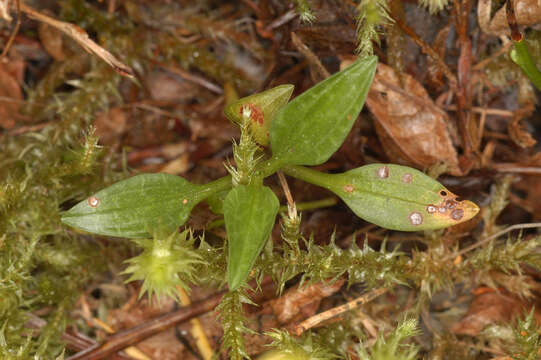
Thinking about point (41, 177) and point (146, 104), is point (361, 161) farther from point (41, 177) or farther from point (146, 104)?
point (41, 177)

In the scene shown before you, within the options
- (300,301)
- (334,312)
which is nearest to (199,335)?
(300,301)

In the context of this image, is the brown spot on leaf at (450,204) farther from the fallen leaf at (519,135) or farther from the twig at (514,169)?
the fallen leaf at (519,135)

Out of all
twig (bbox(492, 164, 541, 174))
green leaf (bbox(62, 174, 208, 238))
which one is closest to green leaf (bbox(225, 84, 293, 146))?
green leaf (bbox(62, 174, 208, 238))

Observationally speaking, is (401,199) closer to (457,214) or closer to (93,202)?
(457,214)

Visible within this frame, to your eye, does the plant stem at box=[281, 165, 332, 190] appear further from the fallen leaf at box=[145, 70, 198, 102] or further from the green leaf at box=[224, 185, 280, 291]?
the fallen leaf at box=[145, 70, 198, 102]

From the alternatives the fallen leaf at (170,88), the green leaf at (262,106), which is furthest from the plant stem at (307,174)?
the fallen leaf at (170,88)

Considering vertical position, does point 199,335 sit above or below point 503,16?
below
